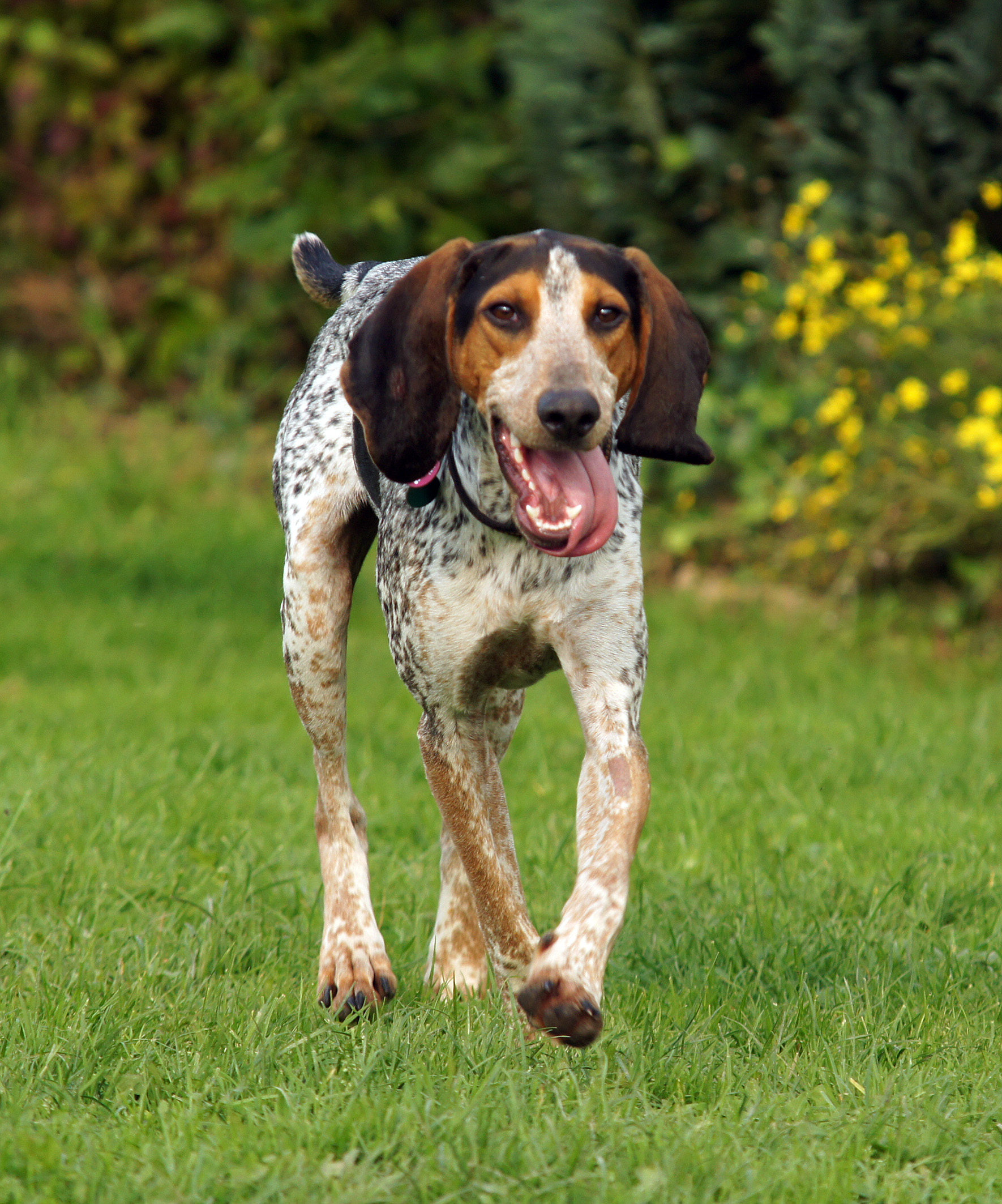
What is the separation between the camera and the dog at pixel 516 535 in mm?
2953

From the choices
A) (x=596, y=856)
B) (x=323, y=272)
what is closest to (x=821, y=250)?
(x=323, y=272)

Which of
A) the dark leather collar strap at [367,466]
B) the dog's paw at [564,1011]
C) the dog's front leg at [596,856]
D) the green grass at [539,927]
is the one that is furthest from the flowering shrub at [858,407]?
the dog's paw at [564,1011]

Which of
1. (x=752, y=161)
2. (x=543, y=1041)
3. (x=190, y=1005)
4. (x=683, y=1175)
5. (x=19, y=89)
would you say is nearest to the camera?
(x=683, y=1175)

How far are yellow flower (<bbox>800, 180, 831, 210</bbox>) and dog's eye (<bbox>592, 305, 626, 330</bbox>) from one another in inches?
182

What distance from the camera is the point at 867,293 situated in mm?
7211

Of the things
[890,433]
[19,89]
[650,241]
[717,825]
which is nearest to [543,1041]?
[717,825]

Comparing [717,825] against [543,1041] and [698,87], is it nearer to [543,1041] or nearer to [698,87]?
[543,1041]

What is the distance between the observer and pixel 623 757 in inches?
121

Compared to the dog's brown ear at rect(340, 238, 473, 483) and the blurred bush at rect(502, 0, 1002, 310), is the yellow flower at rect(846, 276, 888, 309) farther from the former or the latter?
the dog's brown ear at rect(340, 238, 473, 483)

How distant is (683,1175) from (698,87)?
6456 millimetres

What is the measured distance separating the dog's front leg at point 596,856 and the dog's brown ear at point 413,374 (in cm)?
51

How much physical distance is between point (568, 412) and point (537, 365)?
142mm

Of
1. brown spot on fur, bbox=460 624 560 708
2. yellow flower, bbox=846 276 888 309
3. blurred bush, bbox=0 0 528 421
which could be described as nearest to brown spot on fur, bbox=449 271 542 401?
brown spot on fur, bbox=460 624 560 708

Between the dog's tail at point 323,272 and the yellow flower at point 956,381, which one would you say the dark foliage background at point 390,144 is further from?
the dog's tail at point 323,272
